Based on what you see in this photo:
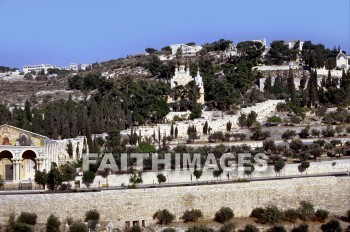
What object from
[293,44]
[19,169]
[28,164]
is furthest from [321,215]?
[293,44]

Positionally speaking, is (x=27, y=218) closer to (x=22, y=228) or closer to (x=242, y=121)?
(x=22, y=228)

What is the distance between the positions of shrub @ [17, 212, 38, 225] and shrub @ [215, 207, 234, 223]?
8930mm

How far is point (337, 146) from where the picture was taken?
42688 millimetres

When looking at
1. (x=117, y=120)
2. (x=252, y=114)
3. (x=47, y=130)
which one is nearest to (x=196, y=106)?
(x=252, y=114)

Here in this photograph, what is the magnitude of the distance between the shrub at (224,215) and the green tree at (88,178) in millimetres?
6973

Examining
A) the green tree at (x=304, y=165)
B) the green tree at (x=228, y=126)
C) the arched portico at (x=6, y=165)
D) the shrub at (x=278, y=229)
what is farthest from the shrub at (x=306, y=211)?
the arched portico at (x=6, y=165)

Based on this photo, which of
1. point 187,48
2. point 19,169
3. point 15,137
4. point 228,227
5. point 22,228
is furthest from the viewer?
point 187,48

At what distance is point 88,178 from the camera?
111 ft

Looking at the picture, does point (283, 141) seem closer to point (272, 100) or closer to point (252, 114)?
point (252, 114)

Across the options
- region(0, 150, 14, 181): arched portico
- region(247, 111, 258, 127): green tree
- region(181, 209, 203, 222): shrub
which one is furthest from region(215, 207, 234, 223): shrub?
region(247, 111, 258, 127): green tree

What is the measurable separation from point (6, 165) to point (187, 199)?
12.0 m

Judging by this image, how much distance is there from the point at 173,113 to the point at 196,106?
2.01m

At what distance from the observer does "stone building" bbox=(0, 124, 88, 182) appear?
122ft

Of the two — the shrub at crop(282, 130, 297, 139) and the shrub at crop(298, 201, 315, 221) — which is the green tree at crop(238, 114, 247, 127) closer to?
the shrub at crop(282, 130, 297, 139)
